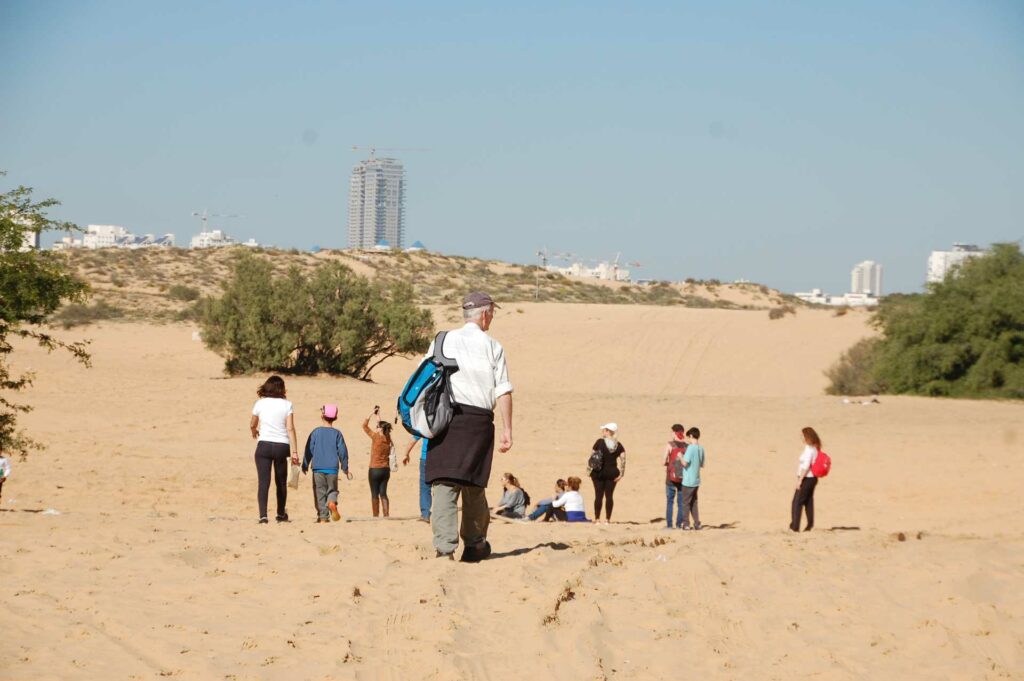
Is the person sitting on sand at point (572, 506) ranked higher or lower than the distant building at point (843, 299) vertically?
lower

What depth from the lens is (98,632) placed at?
235 inches

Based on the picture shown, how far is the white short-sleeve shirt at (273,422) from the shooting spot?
35.8 ft

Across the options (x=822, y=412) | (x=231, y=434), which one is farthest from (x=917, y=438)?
(x=231, y=434)

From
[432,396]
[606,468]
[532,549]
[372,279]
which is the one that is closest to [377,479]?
[606,468]

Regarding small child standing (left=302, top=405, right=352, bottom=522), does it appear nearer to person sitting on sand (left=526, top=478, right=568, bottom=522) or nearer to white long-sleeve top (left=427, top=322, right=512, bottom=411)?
person sitting on sand (left=526, top=478, right=568, bottom=522)

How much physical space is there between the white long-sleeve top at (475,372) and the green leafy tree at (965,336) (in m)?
25.5

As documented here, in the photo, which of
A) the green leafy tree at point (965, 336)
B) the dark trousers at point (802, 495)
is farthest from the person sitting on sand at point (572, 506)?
the green leafy tree at point (965, 336)

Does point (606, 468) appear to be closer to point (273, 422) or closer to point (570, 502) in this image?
point (570, 502)

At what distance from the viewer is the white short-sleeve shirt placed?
35.8 feet

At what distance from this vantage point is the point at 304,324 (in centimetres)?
3262

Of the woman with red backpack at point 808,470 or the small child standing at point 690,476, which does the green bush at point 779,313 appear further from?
the woman with red backpack at point 808,470

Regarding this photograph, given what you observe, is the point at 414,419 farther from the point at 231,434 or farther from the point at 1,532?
the point at 231,434

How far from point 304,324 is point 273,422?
72.3ft

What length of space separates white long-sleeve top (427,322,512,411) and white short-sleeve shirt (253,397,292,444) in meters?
3.48
